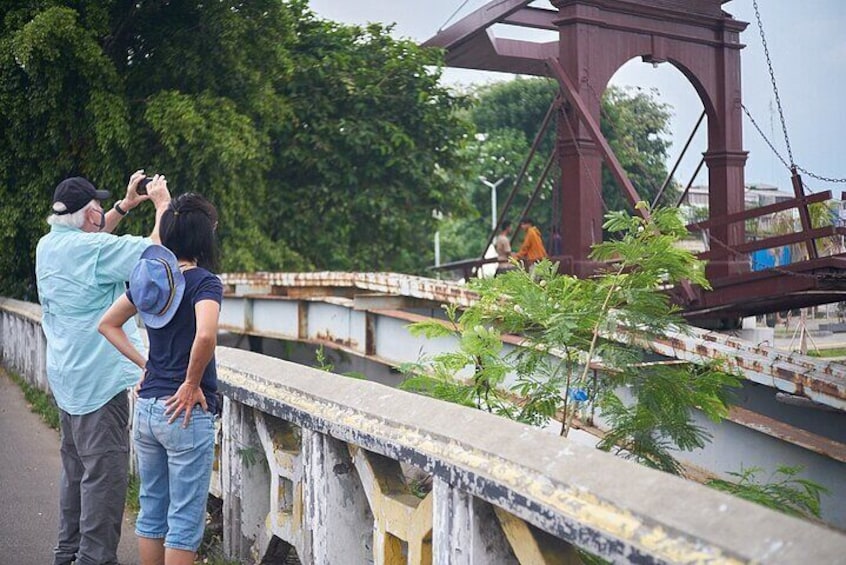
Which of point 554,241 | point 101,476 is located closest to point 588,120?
point 554,241

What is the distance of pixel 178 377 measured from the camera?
3.78 metres

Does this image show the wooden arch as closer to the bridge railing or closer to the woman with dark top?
the bridge railing

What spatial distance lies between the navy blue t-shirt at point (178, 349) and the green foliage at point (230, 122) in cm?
1293

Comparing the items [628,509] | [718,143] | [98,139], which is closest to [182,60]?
[98,139]

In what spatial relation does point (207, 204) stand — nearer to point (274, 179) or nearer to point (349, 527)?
point (349, 527)

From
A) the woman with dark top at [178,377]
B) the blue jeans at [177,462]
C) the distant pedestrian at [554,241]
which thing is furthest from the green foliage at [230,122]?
the blue jeans at [177,462]

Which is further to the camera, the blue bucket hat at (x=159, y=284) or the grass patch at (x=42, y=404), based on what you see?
the grass patch at (x=42, y=404)

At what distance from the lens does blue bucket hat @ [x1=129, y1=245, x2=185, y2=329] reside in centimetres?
370

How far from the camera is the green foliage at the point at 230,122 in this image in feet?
54.4

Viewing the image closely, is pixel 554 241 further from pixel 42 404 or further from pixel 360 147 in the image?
pixel 42 404

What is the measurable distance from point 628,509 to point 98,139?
616 inches

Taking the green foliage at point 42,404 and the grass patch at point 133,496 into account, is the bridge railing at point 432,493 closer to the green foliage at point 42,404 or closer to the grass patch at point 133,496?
the grass patch at point 133,496

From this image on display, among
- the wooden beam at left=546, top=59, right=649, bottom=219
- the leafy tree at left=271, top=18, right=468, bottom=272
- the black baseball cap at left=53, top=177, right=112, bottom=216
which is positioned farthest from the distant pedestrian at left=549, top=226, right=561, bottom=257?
the black baseball cap at left=53, top=177, right=112, bottom=216

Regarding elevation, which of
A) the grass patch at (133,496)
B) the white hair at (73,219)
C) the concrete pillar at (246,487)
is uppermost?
the white hair at (73,219)
